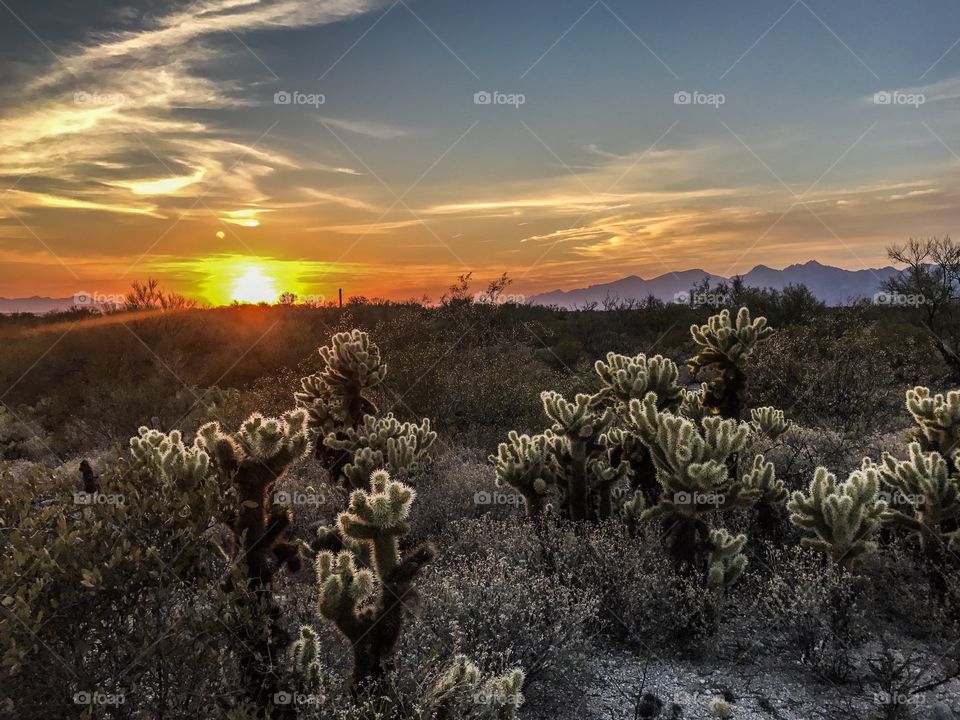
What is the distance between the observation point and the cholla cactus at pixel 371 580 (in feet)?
10.4

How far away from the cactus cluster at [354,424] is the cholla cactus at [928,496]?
15.5ft

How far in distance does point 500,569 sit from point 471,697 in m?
1.55

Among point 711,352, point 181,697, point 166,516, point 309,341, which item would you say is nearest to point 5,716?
point 181,697

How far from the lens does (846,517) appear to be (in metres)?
4.69

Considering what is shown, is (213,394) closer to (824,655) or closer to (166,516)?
(166,516)

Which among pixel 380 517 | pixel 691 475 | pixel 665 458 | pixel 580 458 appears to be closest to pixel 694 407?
pixel 580 458

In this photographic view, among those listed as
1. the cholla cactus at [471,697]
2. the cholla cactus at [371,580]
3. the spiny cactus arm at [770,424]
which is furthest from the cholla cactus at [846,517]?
the cholla cactus at [371,580]

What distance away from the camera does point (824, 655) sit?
4.07m

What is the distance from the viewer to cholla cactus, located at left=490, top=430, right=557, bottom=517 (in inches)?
225

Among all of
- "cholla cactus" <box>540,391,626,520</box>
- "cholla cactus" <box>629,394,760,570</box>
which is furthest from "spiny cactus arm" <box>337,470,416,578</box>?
"cholla cactus" <box>540,391,626,520</box>

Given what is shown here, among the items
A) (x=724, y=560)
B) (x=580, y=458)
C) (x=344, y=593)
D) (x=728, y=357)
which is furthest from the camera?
(x=728, y=357)

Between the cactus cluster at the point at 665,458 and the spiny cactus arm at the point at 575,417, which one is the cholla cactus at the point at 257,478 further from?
the spiny cactus arm at the point at 575,417

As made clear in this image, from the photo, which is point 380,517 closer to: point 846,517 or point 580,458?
point 580,458

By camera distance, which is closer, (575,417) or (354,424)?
(575,417)
